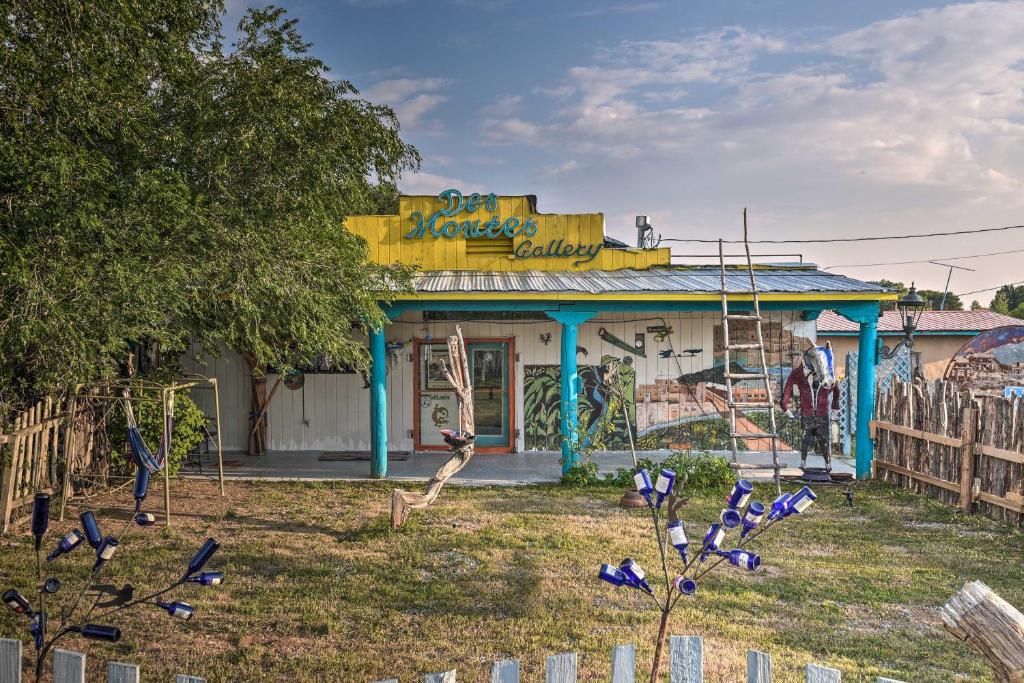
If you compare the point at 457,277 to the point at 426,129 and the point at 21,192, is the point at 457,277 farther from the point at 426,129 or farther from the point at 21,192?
the point at 426,129

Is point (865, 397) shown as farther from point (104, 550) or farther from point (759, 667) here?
point (104, 550)

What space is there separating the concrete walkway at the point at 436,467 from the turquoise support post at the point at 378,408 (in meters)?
0.24

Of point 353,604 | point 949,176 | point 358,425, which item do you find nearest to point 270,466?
point 358,425

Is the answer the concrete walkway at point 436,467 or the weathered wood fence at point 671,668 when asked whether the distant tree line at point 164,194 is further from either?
the weathered wood fence at point 671,668

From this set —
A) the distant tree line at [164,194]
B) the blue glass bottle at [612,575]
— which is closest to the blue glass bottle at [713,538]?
the blue glass bottle at [612,575]

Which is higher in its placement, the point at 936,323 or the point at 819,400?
the point at 936,323

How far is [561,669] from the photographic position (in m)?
2.43

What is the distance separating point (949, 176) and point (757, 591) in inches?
563

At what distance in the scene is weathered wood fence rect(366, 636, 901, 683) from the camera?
2293mm

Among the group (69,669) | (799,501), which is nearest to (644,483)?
(799,501)

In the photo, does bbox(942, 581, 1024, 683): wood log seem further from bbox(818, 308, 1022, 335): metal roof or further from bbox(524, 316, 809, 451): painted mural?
bbox(818, 308, 1022, 335): metal roof

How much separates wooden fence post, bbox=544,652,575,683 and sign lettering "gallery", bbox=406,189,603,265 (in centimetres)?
1102

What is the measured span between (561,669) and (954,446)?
8982mm

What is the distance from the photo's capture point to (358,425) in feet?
44.9
